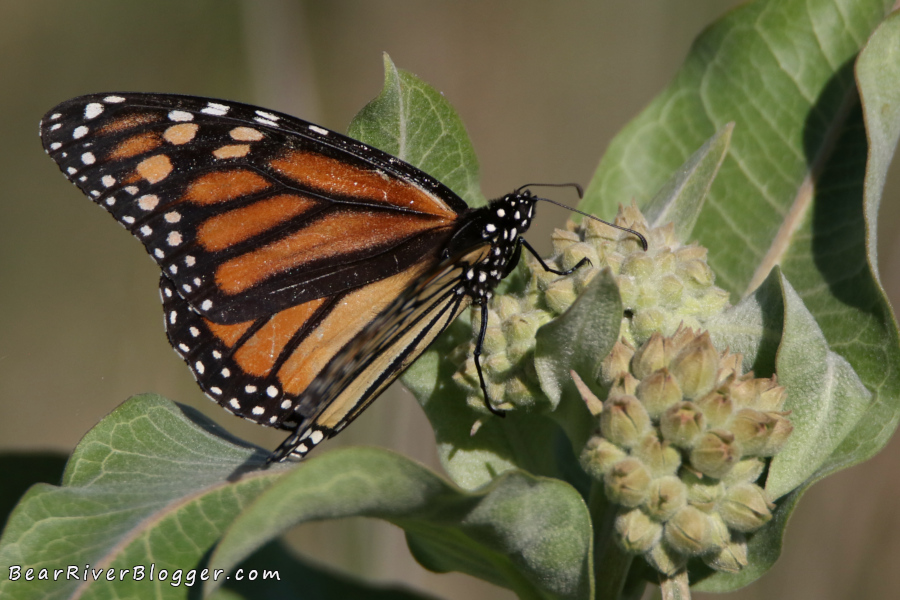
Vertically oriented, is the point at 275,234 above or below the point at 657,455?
above

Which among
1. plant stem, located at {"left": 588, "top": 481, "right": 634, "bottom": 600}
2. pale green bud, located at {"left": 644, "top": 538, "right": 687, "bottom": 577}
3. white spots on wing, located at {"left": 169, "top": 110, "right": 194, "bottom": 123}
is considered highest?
white spots on wing, located at {"left": 169, "top": 110, "right": 194, "bottom": 123}

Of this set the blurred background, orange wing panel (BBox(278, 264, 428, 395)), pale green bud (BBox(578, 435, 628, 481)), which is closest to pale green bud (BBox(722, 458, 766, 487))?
pale green bud (BBox(578, 435, 628, 481))

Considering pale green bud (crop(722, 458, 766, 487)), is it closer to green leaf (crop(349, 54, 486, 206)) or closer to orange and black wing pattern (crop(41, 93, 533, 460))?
orange and black wing pattern (crop(41, 93, 533, 460))

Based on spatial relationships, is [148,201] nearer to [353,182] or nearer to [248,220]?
[248,220]

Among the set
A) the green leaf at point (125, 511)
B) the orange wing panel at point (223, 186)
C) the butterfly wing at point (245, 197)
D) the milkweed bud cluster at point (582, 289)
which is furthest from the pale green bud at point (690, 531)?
the orange wing panel at point (223, 186)

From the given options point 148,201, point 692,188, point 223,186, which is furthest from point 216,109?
point 692,188

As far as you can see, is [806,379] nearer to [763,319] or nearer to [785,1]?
[763,319]

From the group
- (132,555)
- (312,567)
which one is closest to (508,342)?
(132,555)
